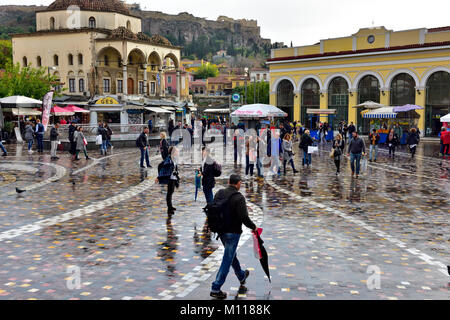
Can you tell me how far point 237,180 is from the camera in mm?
6578

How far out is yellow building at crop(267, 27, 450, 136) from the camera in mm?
40625

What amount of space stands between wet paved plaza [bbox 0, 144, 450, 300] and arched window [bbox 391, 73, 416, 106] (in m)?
27.8

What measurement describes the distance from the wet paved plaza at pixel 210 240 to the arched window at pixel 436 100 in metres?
26.7

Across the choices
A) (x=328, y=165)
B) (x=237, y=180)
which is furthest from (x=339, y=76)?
(x=237, y=180)

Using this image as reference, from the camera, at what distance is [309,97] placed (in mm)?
49844

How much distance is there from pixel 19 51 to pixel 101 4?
11.4m

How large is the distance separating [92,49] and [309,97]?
81.3ft

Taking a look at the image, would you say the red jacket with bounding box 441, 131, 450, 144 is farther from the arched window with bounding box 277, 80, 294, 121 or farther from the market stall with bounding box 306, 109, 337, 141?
the arched window with bounding box 277, 80, 294, 121

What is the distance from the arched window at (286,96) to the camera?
51.6m

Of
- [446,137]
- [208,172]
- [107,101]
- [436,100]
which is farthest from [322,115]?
[208,172]

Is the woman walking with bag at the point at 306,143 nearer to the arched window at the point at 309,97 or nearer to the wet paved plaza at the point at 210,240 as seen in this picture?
the wet paved plaza at the point at 210,240

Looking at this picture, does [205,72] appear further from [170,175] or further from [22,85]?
[170,175]

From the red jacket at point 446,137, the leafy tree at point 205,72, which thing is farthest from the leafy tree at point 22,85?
the leafy tree at point 205,72
